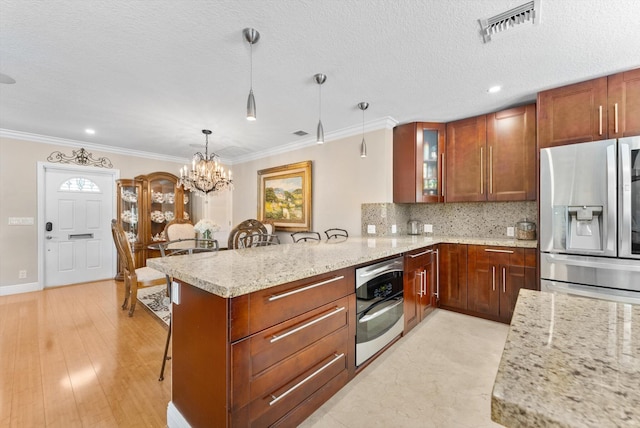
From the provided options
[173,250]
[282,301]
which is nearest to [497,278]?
[282,301]

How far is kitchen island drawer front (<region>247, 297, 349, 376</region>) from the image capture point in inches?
51.6

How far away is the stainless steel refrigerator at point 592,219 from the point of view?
2225 millimetres

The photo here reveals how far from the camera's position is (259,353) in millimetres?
1309

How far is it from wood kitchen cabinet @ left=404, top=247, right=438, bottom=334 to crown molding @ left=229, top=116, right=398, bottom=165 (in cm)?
174

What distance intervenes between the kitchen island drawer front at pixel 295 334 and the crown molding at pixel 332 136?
2621mm

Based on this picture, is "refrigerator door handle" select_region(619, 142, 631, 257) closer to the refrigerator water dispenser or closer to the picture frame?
the refrigerator water dispenser

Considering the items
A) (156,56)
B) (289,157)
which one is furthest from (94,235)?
(156,56)

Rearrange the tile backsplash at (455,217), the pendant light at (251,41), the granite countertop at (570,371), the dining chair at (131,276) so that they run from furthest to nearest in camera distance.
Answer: the tile backsplash at (455,217) → the dining chair at (131,276) → the pendant light at (251,41) → the granite countertop at (570,371)

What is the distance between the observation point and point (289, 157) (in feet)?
16.3

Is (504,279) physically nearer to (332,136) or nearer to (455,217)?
(455,217)

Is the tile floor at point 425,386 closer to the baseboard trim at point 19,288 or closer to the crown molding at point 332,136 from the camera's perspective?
the crown molding at point 332,136

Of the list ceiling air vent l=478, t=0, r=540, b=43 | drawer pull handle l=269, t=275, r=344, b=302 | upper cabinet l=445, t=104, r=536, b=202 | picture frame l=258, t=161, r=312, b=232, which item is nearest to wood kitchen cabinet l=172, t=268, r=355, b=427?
drawer pull handle l=269, t=275, r=344, b=302

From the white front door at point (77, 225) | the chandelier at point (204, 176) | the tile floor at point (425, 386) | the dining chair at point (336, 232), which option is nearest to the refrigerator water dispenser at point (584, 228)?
the tile floor at point (425, 386)

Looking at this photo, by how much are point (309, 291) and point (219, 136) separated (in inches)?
145
